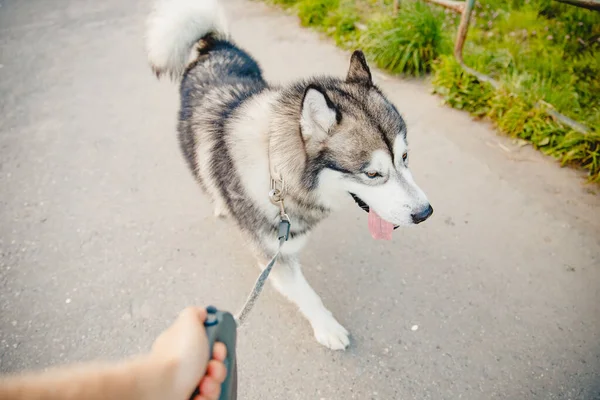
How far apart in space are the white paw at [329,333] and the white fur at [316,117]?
1152 mm

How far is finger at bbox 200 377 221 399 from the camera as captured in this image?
0.94 m

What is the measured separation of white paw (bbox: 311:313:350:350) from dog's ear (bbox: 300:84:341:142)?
1.15 metres

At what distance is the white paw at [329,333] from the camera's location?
2193 mm

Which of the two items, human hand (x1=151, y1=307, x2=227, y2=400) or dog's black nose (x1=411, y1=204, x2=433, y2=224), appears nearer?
human hand (x1=151, y1=307, x2=227, y2=400)

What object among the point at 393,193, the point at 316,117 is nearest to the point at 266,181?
the point at 316,117

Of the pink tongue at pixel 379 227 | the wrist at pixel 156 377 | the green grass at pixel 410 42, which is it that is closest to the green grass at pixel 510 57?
the green grass at pixel 410 42

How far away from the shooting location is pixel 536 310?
2.33 metres

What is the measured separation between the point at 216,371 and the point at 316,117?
3.63ft

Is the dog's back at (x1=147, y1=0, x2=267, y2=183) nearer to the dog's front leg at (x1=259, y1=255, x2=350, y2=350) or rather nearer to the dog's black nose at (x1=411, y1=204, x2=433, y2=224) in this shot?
the dog's front leg at (x1=259, y1=255, x2=350, y2=350)

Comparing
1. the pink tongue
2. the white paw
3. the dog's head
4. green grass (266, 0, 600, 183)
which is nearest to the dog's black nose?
the dog's head

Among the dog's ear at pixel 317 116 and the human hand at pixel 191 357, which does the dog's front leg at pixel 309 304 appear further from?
the human hand at pixel 191 357

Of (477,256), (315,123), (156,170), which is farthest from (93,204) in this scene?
(477,256)

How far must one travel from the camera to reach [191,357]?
2.98 feet

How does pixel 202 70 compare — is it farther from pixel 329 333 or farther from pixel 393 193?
pixel 329 333
